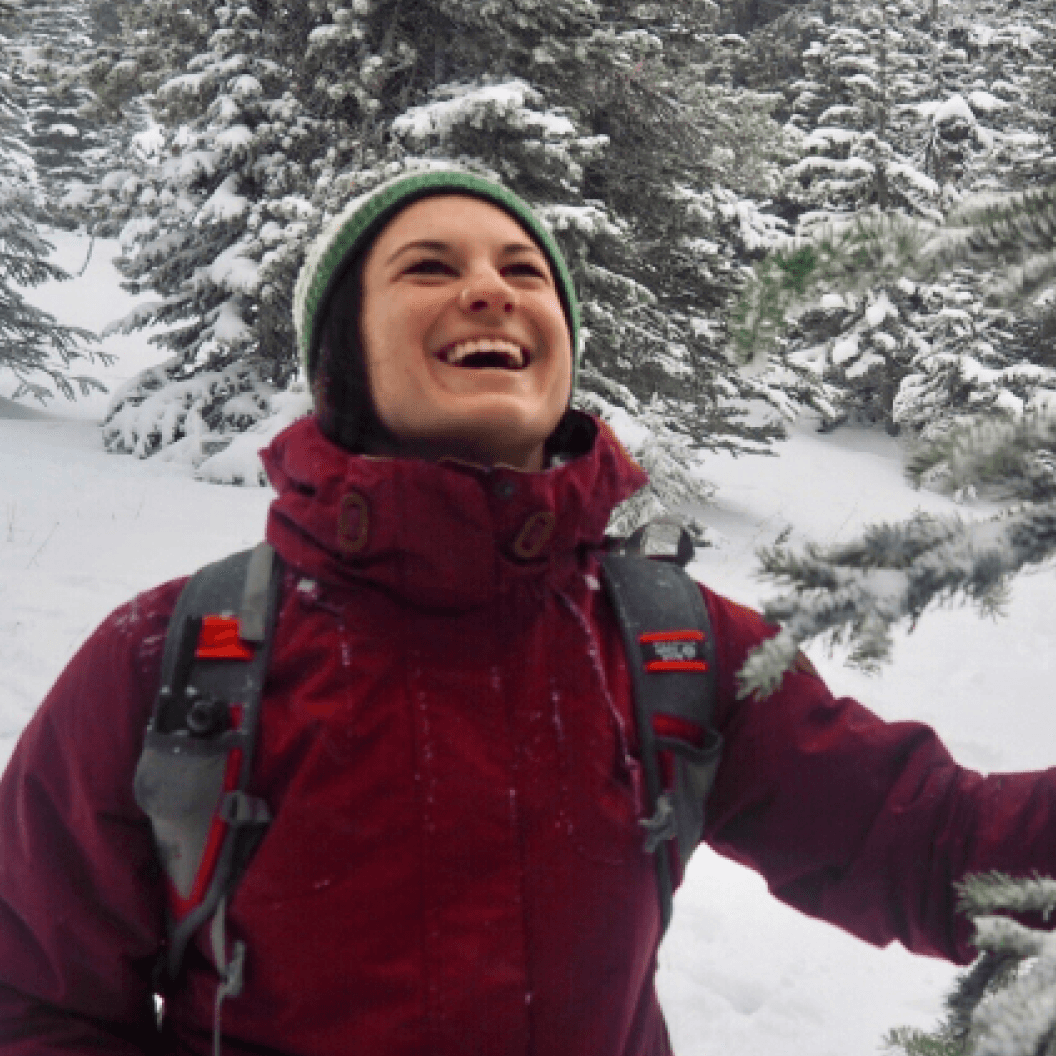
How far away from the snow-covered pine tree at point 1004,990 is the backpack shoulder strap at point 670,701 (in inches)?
26.6

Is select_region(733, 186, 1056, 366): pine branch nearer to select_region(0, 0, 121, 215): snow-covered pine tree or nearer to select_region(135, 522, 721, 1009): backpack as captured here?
select_region(135, 522, 721, 1009): backpack

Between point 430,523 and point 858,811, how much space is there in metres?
0.89

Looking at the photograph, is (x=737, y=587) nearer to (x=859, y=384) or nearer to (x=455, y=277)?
(x=455, y=277)

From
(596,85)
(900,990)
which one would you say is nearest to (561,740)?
(900,990)

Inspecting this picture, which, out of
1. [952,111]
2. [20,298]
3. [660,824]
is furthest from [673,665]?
[20,298]

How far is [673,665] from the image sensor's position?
5.37ft

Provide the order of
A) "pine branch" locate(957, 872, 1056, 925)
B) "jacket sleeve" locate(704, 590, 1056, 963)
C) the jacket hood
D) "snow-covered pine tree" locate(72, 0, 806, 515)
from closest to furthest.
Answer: "pine branch" locate(957, 872, 1056, 925), "jacket sleeve" locate(704, 590, 1056, 963), the jacket hood, "snow-covered pine tree" locate(72, 0, 806, 515)

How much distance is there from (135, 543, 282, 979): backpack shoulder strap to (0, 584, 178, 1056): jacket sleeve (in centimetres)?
6

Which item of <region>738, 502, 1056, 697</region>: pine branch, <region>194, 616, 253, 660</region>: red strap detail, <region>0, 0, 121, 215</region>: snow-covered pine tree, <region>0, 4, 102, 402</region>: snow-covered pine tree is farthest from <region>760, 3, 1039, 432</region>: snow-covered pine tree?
<region>0, 0, 121, 215</region>: snow-covered pine tree

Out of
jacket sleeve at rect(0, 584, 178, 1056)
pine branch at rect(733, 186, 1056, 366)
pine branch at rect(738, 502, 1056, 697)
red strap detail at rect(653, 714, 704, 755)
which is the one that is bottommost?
jacket sleeve at rect(0, 584, 178, 1056)

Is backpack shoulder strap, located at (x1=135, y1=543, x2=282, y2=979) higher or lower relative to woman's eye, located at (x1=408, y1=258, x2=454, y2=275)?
lower

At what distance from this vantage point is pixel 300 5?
995cm

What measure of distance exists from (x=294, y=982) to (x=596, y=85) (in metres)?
9.27

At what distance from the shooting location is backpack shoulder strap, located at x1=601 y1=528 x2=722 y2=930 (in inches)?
61.6
